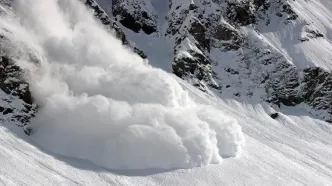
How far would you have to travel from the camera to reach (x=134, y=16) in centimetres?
9425

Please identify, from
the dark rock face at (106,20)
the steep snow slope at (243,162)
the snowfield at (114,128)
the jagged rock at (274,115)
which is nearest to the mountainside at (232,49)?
the jagged rock at (274,115)

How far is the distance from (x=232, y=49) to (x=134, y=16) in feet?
60.0

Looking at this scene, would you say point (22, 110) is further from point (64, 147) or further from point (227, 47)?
point (227, 47)

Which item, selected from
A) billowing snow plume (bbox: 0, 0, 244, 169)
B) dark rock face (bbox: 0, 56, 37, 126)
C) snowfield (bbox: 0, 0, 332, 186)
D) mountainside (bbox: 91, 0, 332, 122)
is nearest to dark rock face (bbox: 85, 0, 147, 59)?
snowfield (bbox: 0, 0, 332, 186)

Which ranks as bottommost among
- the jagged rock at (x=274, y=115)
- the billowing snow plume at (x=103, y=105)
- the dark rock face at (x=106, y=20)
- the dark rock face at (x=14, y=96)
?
the dark rock face at (x=14, y=96)

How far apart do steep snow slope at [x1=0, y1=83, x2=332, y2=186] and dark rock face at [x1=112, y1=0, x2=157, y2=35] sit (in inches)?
634

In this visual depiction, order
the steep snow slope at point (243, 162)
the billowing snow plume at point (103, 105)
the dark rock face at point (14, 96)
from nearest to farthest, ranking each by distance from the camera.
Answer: the steep snow slope at point (243, 162) < the dark rock face at point (14, 96) < the billowing snow plume at point (103, 105)

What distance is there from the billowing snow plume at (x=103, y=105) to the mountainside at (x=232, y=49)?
10.9 m

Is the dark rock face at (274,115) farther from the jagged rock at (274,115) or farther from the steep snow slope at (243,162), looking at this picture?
the steep snow slope at (243,162)

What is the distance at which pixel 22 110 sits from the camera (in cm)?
6550

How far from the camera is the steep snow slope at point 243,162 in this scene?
57.6 m

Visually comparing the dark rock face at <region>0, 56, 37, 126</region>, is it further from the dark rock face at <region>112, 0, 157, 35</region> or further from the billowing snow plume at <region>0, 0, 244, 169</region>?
the dark rock face at <region>112, 0, 157, 35</region>

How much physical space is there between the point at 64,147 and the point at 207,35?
136ft

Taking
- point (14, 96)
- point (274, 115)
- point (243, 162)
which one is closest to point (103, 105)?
point (14, 96)
